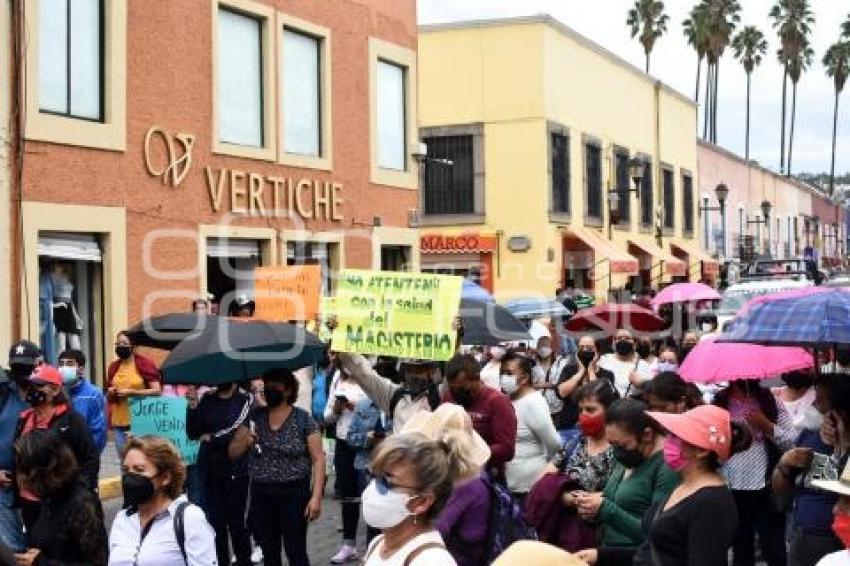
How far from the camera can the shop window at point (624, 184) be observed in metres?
35.6

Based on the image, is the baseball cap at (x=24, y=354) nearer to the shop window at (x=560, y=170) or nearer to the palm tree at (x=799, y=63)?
the shop window at (x=560, y=170)

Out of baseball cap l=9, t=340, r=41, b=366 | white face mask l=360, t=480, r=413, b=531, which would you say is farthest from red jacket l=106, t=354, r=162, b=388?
white face mask l=360, t=480, r=413, b=531

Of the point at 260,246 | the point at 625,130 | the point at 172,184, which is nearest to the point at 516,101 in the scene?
the point at 625,130

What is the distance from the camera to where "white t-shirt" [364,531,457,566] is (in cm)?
418

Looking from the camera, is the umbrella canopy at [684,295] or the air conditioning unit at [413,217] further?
the umbrella canopy at [684,295]

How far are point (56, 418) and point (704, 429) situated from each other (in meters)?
4.65

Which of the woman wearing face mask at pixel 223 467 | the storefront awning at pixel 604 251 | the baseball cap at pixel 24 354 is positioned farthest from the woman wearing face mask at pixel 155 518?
the storefront awning at pixel 604 251

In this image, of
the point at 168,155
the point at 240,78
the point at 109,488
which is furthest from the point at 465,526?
the point at 240,78

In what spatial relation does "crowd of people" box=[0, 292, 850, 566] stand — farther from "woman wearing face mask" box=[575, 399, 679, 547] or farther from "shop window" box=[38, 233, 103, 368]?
"shop window" box=[38, 233, 103, 368]

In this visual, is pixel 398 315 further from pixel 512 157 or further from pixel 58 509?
pixel 512 157

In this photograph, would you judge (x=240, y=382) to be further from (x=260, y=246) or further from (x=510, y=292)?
(x=510, y=292)

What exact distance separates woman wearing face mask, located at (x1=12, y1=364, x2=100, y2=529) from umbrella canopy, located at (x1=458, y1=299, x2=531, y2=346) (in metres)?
3.57

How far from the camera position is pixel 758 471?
8133 millimetres

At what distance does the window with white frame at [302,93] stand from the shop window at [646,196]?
19.9 meters
